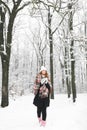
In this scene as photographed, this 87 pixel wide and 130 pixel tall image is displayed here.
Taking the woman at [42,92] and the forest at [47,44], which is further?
the forest at [47,44]

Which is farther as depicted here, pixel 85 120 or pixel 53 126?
pixel 85 120

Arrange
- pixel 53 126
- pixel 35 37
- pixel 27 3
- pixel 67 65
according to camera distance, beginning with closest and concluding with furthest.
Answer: pixel 53 126, pixel 27 3, pixel 67 65, pixel 35 37

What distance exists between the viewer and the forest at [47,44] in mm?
16453

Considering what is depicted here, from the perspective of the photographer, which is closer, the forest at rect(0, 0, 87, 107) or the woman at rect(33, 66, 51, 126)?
the woman at rect(33, 66, 51, 126)

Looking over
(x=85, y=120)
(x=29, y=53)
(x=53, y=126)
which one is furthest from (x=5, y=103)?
(x=29, y=53)

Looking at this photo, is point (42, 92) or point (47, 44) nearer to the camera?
point (42, 92)

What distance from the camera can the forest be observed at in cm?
1645

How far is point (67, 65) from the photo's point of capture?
1511 inches

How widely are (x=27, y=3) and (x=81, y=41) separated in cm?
398

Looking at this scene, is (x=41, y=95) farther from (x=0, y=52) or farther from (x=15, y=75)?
(x=15, y=75)

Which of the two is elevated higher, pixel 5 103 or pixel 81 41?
pixel 81 41

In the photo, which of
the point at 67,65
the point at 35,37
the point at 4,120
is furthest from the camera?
the point at 35,37

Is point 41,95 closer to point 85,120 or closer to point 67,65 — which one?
point 85,120

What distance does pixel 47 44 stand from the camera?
44.9 metres
